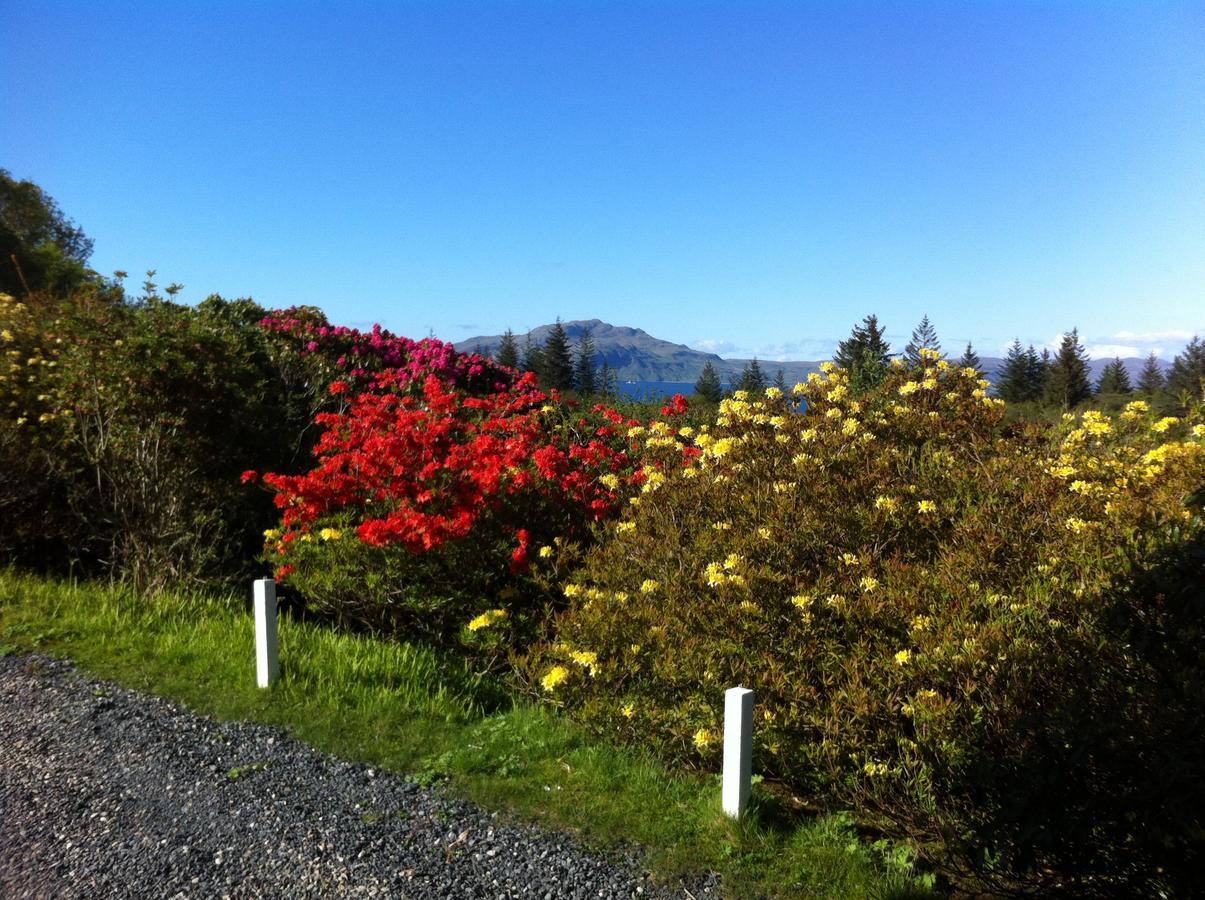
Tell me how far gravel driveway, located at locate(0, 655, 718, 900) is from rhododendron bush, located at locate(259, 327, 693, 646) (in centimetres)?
145

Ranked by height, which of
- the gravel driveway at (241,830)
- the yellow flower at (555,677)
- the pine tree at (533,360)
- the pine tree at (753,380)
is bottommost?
the gravel driveway at (241,830)

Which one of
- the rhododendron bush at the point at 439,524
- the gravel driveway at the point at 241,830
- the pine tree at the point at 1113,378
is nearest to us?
the gravel driveway at the point at 241,830

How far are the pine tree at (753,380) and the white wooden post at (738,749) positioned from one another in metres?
3.18

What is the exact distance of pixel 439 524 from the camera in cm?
510

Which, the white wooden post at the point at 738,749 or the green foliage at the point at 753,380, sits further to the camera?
the green foliage at the point at 753,380

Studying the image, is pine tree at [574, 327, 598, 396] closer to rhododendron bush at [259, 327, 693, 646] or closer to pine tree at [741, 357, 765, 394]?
pine tree at [741, 357, 765, 394]

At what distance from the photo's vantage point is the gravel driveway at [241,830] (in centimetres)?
279

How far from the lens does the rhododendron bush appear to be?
17.0 feet

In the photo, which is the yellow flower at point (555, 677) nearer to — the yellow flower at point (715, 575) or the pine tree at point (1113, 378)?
the yellow flower at point (715, 575)

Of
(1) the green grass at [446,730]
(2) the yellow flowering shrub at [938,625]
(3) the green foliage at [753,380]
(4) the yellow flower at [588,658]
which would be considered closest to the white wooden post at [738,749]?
(1) the green grass at [446,730]

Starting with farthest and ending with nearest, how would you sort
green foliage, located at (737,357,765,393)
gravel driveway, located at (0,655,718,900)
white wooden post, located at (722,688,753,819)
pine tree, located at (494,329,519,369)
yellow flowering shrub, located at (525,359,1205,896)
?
pine tree, located at (494,329,519,369)
green foliage, located at (737,357,765,393)
white wooden post, located at (722,688,753,819)
gravel driveway, located at (0,655,718,900)
yellow flowering shrub, located at (525,359,1205,896)

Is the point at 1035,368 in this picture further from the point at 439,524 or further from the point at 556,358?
the point at 439,524

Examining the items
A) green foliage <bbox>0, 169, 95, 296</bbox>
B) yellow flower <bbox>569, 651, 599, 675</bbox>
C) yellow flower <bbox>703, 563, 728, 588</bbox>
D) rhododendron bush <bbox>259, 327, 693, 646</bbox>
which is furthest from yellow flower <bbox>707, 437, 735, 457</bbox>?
green foliage <bbox>0, 169, 95, 296</bbox>

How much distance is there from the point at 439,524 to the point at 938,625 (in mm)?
3044
